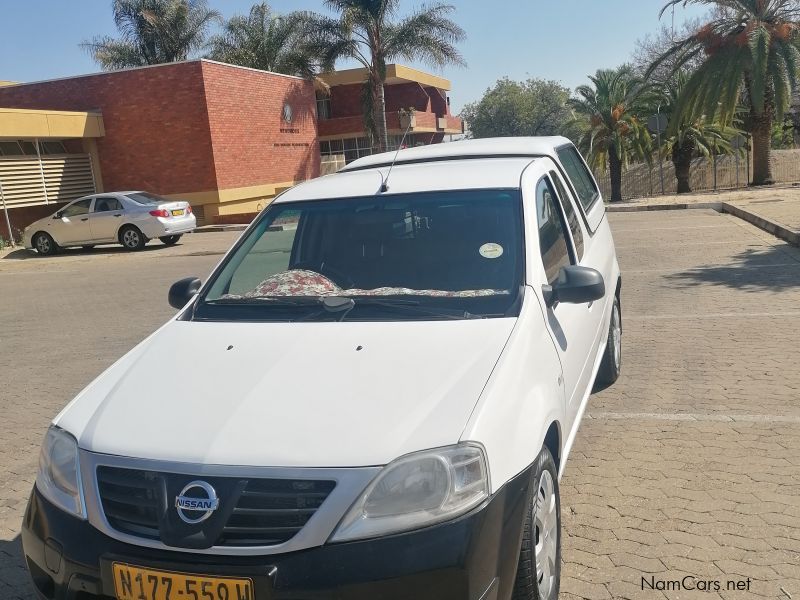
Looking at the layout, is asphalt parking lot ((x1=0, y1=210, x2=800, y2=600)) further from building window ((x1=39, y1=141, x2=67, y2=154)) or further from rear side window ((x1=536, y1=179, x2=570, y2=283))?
building window ((x1=39, y1=141, x2=67, y2=154))

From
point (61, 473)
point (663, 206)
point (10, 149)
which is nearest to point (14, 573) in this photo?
point (61, 473)

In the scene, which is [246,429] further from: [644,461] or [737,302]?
[737,302]

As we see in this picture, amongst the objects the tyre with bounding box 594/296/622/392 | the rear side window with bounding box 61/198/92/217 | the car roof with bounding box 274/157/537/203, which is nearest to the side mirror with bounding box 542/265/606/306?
the car roof with bounding box 274/157/537/203

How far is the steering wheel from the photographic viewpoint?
396cm

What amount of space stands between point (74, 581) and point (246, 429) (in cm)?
77

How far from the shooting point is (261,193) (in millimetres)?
30375

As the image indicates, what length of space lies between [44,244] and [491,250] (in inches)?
825

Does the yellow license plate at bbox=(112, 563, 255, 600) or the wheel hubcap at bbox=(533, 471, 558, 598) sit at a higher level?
the yellow license plate at bbox=(112, 563, 255, 600)

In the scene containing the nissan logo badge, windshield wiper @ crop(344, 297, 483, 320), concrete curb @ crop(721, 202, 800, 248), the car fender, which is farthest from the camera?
concrete curb @ crop(721, 202, 800, 248)

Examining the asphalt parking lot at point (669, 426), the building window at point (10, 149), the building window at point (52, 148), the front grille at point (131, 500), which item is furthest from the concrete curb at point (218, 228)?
the front grille at point (131, 500)

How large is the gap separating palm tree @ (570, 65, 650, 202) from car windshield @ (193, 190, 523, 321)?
2648 centimetres

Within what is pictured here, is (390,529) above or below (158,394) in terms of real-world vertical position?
below

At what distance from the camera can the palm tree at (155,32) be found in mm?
38500

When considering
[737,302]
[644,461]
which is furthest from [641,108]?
[644,461]
